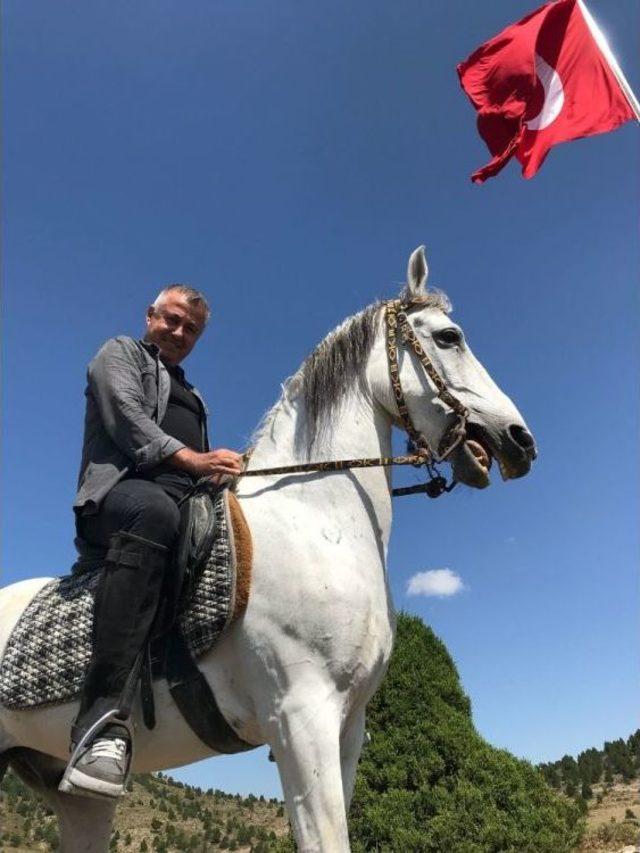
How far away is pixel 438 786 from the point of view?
7031mm

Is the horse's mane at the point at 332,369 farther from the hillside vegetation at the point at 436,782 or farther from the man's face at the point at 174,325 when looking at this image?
the hillside vegetation at the point at 436,782

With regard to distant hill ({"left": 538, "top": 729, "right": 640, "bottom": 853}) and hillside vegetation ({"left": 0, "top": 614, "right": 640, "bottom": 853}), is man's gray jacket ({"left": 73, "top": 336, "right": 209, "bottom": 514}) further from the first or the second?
distant hill ({"left": 538, "top": 729, "right": 640, "bottom": 853})

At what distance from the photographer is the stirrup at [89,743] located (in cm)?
275

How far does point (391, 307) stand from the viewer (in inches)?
155

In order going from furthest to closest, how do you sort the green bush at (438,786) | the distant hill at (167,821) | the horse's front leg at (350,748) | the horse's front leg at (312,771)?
1. the distant hill at (167,821)
2. the green bush at (438,786)
3. the horse's front leg at (350,748)
4. the horse's front leg at (312,771)

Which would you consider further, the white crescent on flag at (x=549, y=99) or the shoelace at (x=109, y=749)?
the white crescent on flag at (x=549, y=99)

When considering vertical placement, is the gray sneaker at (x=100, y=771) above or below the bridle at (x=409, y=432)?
below

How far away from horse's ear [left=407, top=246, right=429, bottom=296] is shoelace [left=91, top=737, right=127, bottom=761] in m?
2.88

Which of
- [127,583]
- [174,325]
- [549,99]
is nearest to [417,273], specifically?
[174,325]

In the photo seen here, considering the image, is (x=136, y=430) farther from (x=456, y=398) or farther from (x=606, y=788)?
(x=606, y=788)

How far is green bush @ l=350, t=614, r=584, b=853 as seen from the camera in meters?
6.71

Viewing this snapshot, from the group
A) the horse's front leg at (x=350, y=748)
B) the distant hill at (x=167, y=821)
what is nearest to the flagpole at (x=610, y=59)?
the horse's front leg at (x=350, y=748)

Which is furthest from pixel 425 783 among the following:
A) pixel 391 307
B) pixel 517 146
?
pixel 517 146

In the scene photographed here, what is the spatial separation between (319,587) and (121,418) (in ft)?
4.42
